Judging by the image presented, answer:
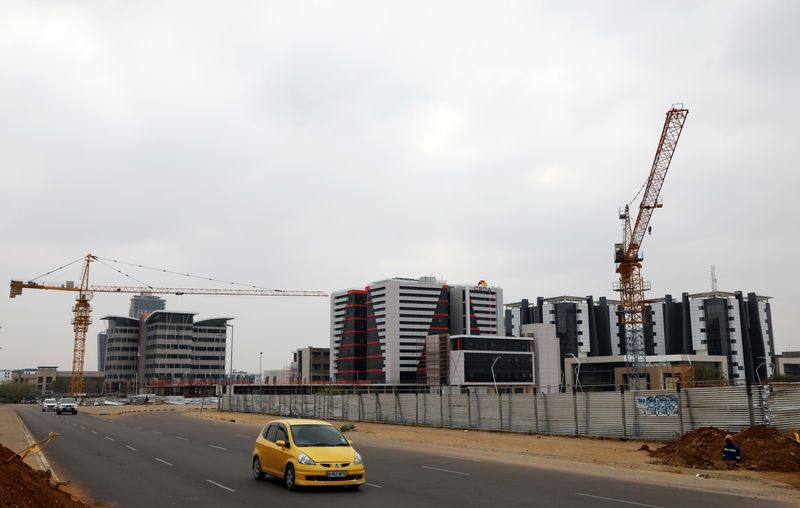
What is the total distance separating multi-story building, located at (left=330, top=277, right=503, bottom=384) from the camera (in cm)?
18750

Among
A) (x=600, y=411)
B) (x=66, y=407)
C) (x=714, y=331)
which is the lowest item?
(x=66, y=407)

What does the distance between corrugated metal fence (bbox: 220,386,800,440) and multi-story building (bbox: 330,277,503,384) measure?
5182 inches

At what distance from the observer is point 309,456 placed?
16.4 meters

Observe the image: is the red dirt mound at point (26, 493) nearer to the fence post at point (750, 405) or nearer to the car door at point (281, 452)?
the car door at point (281, 452)

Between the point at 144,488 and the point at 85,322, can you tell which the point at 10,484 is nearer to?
the point at 144,488

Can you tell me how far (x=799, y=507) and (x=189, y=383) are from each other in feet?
616

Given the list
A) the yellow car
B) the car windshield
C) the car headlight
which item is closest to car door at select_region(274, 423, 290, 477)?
the yellow car

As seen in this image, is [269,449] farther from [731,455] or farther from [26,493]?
[731,455]

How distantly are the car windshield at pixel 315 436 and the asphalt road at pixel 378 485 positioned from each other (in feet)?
3.64

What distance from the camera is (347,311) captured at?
200 meters

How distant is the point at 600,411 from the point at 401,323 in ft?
510

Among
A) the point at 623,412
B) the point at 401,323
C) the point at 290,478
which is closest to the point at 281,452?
the point at 290,478

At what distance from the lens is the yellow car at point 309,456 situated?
642 inches

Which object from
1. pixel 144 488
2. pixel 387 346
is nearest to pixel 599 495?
pixel 144 488
